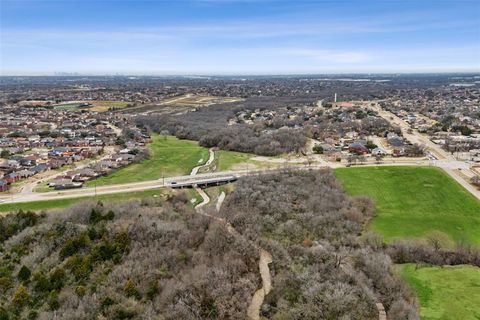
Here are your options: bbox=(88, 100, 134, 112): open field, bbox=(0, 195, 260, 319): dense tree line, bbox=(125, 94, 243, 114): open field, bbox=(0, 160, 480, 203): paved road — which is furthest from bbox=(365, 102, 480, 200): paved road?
bbox=(88, 100, 134, 112): open field

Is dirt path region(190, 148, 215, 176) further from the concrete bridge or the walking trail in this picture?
the walking trail

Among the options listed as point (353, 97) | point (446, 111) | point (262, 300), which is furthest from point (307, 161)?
point (353, 97)

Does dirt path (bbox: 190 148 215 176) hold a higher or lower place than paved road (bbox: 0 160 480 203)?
lower

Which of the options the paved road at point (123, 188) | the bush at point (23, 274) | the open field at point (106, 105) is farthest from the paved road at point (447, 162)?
the open field at point (106, 105)

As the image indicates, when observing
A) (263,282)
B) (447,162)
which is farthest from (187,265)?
(447,162)

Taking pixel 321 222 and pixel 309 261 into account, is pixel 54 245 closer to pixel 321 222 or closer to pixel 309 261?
pixel 309 261

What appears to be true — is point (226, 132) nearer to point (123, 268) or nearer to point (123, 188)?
point (123, 188)

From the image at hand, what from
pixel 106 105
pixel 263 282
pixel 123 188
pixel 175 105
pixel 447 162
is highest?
pixel 106 105

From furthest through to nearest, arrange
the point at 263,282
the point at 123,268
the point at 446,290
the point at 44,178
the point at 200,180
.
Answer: the point at 44,178 → the point at 200,180 → the point at 123,268 → the point at 263,282 → the point at 446,290
